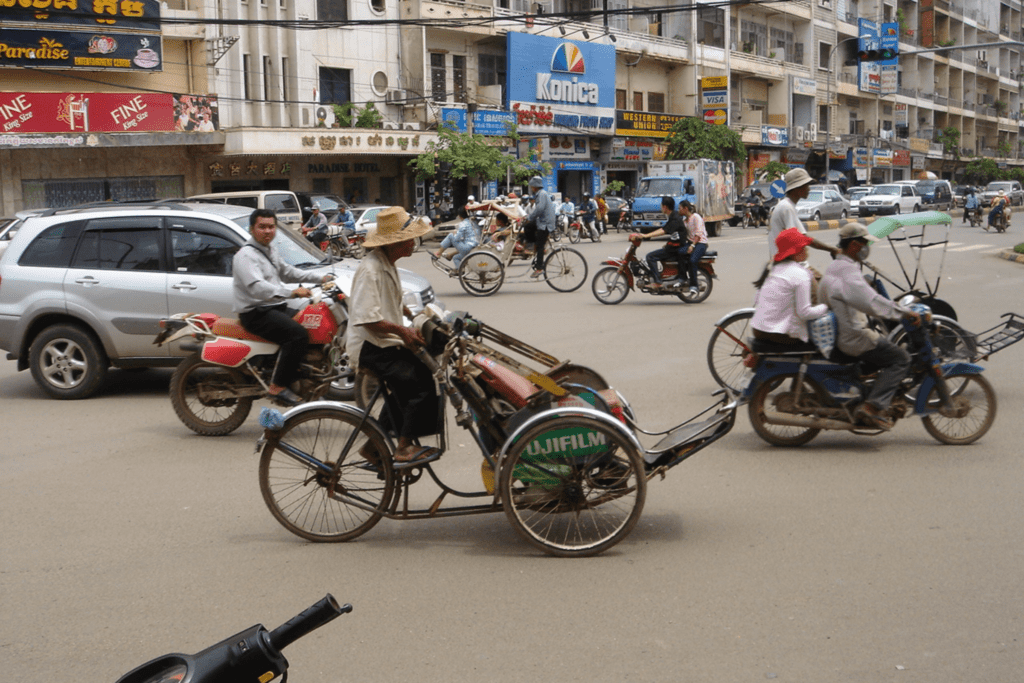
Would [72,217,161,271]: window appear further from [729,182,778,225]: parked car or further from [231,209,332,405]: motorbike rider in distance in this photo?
[729,182,778,225]: parked car

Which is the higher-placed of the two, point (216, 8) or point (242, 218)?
point (216, 8)

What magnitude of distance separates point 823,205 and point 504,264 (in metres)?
28.7

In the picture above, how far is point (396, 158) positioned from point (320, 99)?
12.2 ft

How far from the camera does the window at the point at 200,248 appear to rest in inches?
354

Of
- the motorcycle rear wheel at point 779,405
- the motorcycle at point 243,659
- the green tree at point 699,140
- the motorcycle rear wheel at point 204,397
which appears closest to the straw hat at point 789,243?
the motorcycle rear wheel at point 779,405

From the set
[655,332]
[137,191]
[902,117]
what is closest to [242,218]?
[655,332]

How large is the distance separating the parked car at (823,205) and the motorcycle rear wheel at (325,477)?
122ft

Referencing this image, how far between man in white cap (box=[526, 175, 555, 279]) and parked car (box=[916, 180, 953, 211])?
35445 mm

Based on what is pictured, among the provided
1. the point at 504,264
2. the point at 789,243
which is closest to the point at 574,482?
the point at 789,243

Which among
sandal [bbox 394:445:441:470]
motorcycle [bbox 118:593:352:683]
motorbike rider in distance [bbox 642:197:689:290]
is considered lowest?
sandal [bbox 394:445:441:470]

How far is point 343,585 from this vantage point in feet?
15.2

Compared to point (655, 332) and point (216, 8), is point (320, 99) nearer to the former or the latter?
point (216, 8)

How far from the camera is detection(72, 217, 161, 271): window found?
9047 mm

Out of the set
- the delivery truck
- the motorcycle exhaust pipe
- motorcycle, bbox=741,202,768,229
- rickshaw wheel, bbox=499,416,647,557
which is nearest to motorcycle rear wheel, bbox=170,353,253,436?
rickshaw wheel, bbox=499,416,647,557
